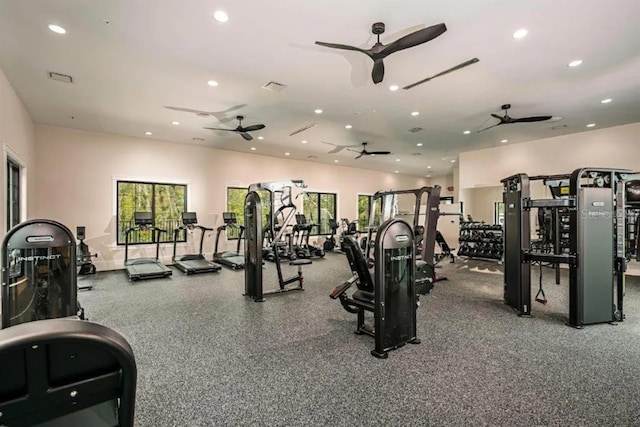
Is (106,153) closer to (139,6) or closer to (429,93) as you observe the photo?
(139,6)

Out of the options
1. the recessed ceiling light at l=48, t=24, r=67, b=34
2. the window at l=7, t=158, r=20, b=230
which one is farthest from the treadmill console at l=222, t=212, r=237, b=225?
the recessed ceiling light at l=48, t=24, r=67, b=34

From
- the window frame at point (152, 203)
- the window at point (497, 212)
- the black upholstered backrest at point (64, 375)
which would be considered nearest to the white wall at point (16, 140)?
the window frame at point (152, 203)

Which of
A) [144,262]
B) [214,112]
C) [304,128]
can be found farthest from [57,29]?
[144,262]

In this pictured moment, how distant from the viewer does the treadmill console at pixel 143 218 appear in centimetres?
785

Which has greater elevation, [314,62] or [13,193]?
[314,62]

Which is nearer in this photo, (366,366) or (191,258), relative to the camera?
(366,366)

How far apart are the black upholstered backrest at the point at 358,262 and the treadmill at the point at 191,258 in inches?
194

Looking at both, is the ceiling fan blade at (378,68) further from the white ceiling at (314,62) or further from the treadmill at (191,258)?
the treadmill at (191,258)

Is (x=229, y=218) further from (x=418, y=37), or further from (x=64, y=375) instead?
(x=64, y=375)

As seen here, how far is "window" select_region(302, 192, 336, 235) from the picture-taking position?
12.5 meters

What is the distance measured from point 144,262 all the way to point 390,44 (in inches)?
296

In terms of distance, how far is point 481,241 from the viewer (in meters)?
8.69

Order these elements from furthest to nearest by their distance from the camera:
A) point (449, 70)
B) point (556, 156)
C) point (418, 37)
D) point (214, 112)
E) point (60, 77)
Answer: point (556, 156) < point (214, 112) < point (60, 77) < point (449, 70) < point (418, 37)

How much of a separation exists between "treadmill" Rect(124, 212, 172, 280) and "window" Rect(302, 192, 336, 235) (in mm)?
5586
